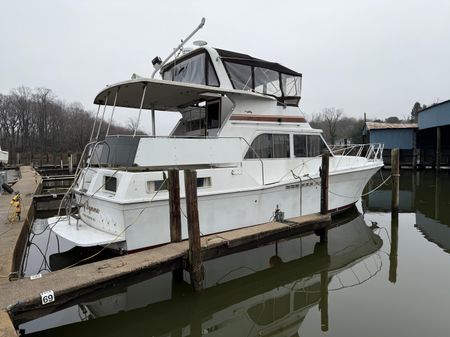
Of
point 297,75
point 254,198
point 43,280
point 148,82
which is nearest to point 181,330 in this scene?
point 43,280

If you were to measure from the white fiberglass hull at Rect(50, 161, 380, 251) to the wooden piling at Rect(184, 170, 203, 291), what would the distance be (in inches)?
40.3

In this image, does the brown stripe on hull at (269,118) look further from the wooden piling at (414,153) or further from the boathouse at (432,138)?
the wooden piling at (414,153)

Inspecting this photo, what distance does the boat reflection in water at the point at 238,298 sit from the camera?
16.3ft

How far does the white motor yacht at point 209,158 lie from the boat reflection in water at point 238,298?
88 cm

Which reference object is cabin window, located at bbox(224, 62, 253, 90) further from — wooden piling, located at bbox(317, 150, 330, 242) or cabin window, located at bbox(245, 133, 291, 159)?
wooden piling, located at bbox(317, 150, 330, 242)

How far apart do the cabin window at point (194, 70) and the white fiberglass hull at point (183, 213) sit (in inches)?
110

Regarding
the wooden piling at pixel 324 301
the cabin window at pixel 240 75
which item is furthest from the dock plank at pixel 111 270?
the cabin window at pixel 240 75

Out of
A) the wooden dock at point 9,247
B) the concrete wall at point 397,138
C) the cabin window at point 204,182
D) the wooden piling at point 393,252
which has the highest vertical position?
the concrete wall at point 397,138

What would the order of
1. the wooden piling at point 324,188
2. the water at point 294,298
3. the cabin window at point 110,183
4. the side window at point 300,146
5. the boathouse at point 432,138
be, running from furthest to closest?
the boathouse at point 432,138 → the side window at point 300,146 → the wooden piling at point 324,188 → the cabin window at point 110,183 → the water at point 294,298

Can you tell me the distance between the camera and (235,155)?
7.31 m

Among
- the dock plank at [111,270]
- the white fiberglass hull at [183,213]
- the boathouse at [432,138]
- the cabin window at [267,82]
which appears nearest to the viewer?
the dock plank at [111,270]

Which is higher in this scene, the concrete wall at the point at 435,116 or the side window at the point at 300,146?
the concrete wall at the point at 435,116

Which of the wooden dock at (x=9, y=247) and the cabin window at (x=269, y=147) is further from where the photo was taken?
the cabin window at (x=269, y=147)

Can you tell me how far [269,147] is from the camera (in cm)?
826
